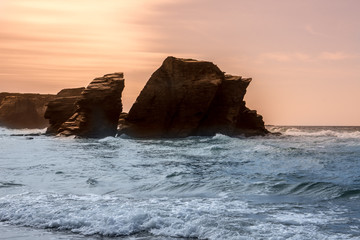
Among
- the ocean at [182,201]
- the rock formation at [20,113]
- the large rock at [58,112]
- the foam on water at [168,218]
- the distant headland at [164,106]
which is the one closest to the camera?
the foam on water at [168,218]

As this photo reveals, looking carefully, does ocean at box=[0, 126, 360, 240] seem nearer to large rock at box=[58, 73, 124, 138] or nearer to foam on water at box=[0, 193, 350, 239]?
foam on water at box=[0, 193, 350, 239]

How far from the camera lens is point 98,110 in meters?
59.7

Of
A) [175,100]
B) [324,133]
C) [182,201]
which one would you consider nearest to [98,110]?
[175,100]

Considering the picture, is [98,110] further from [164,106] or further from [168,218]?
[168,218]

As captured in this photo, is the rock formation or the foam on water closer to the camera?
the foam on water

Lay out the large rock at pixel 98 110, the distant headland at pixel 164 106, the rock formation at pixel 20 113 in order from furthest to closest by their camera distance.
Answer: the rock formation at pixel 20 113, the distant headland at pixel 164 106, the large rock at pixel 98 110

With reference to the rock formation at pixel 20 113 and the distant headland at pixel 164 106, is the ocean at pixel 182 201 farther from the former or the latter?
the rock formation at pixel 20 113

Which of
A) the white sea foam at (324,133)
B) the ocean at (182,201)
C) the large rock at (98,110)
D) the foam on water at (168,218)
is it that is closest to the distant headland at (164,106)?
the large rock at (98,110)

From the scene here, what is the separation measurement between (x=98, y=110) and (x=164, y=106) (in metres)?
9.52

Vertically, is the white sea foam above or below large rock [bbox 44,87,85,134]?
below

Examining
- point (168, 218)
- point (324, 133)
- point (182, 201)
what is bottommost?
point (324, 133)

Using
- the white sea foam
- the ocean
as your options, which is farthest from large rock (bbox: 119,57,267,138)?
the ocean

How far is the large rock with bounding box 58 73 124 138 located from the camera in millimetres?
58750

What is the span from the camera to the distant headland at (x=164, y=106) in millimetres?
59719
